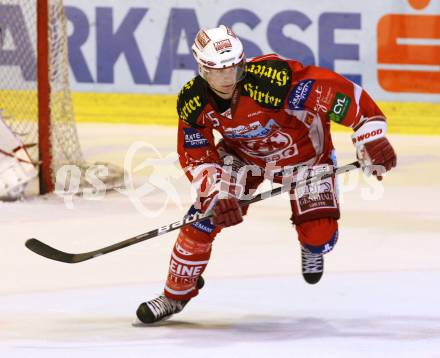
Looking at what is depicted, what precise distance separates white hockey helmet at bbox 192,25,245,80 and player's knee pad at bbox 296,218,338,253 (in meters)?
0.65

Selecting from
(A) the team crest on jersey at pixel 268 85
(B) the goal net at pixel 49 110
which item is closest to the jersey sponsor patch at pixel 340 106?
(A) the team crest on jersey at pixel 268 85

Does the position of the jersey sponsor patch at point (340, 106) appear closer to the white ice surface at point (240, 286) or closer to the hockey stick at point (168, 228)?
the hockey stick at point (168, 228)

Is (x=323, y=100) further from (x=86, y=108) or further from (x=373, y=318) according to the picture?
(x=86, y=108)

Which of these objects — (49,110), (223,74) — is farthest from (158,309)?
(49,110)

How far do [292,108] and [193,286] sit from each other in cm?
75

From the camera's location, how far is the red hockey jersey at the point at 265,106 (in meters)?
4.32

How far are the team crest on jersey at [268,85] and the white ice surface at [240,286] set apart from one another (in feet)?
2.64

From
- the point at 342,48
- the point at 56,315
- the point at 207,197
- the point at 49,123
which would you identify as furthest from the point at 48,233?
the point at 342,48

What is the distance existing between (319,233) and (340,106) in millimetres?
521

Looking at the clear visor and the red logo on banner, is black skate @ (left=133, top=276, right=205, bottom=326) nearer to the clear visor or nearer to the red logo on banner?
the clear visor

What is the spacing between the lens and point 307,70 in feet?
14.4

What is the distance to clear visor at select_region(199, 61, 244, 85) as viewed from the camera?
13.8ft

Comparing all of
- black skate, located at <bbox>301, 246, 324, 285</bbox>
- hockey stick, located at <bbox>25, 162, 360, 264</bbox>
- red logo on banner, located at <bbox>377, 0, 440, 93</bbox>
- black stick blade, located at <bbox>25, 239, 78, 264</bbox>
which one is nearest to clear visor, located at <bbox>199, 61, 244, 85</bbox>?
hockey stick, located at <bbox>25, 162, 360, 264</bbox>

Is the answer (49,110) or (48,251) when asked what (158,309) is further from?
(49,110)
